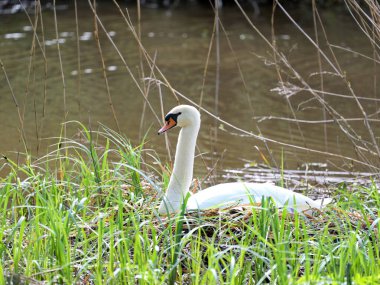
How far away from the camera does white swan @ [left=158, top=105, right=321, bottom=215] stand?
12.5 ft

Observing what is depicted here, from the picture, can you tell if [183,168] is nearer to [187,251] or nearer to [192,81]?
[187,251]

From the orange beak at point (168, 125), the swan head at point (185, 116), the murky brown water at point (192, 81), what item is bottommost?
the murky brown water at point (192, 81)

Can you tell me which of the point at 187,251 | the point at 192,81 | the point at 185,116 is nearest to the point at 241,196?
the point at 185,116

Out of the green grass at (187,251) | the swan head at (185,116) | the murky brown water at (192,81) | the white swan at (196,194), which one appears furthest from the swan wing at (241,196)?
the murky brown water at (192,81)

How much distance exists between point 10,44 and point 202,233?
27.2 feet

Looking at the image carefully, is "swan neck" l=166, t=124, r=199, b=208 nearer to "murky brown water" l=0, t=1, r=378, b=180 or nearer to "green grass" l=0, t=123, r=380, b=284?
"green grass" l=0, t=123, r=380, b=284

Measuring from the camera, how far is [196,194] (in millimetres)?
4039

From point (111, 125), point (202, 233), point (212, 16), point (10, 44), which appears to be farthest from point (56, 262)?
point (212, 16)

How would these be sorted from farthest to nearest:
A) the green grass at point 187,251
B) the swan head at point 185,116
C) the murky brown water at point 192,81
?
the murky brown water at point 192,81 → the swan head at point 185,116 → the green grass at point 187,251

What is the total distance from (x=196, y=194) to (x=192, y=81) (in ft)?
18.2

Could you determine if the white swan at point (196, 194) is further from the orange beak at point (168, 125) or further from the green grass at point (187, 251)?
the green grass at point (187, 251)

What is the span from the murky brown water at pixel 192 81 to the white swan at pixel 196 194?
977 mm

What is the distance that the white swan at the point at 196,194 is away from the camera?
12.5 ft

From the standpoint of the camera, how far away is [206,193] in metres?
3.92
